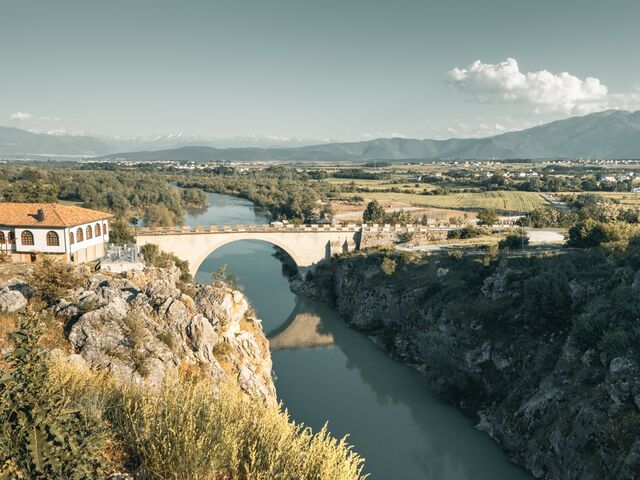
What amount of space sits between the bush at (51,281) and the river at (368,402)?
43.2ft

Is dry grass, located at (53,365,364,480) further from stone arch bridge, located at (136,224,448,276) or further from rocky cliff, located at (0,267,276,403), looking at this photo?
stone arch bridge, located at (136,224,448,276)

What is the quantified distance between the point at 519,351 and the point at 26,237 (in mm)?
30734

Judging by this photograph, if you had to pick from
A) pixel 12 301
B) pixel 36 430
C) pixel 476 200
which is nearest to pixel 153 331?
pixel 12 301

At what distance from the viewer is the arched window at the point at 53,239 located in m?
31.3

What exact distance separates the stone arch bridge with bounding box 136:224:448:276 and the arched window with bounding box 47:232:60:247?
54.6 feet

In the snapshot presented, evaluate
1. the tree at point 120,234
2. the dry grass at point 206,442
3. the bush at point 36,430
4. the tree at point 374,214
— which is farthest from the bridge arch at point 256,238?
the bush at point 36,430

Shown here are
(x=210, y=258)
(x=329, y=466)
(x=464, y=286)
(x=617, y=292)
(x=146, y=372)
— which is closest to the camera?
(x=329, y=466)

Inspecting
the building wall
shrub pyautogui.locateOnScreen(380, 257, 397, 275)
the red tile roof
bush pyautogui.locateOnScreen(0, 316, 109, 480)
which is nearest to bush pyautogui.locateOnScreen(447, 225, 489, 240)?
shrub pyautogui.locateOnScreen(380, 257, 397, 275)

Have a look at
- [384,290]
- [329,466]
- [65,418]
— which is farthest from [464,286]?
[65,418]

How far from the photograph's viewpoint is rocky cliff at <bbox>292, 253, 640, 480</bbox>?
1902 cm

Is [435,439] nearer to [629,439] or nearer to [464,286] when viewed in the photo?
[629,439]

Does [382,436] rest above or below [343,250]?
below

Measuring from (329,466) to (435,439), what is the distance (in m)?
18.2

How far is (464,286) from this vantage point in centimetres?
3619
